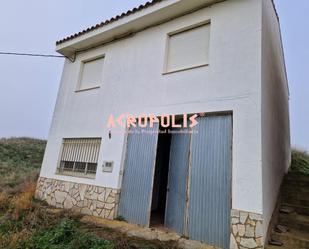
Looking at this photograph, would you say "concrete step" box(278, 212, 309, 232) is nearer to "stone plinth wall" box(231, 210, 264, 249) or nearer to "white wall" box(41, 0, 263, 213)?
"stone plinth wall" box(231, 210, 264, 249)

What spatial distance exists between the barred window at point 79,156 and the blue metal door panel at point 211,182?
3826 millimetres

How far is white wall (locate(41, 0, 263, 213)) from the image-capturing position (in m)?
4.70

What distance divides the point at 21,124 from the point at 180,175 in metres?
54.1

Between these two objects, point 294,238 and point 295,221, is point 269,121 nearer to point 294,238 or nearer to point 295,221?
point 295,221

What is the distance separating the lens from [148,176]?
6199mm

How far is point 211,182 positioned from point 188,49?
13.0ft

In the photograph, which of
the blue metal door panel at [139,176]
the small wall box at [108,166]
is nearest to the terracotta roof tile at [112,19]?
the blue metal door panel at [139,176]

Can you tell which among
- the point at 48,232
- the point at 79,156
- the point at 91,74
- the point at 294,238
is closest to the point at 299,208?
the point at 294,238

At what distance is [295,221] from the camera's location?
5.55 m

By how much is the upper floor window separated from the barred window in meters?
2.34

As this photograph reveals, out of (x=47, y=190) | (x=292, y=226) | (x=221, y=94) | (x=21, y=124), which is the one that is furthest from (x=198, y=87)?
(x=21, y=124)

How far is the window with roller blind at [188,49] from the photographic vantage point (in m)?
6.08

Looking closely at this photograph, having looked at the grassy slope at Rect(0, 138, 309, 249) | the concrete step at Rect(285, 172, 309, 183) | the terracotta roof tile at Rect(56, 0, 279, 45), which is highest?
the terracotta roof tile at Rect(56, 0, 279, 45)

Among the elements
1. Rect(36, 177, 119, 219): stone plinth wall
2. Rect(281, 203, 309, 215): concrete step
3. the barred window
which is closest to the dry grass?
Rect(36, 177, 119, 219): stone plinth wall
